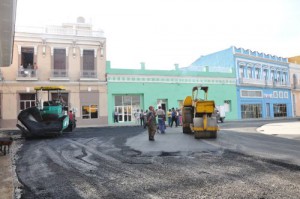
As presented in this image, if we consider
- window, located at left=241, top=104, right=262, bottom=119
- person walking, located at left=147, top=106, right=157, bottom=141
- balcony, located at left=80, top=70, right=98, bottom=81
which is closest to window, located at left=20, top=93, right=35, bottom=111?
balcony, located at left=80, top=70, right=98, bottom=81

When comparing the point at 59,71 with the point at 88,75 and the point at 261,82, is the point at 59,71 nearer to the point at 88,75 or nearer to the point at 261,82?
the point at 88,75

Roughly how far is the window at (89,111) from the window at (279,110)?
30.4 metres

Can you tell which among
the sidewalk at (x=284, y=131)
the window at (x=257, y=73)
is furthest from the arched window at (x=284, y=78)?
the sidewalk at (x=284, y=131)

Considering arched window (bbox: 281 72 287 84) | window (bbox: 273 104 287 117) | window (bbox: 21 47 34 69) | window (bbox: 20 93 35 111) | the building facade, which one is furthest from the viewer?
arched window (bbox: 281 72 287 84)

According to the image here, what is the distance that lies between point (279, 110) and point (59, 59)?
36.0 metres

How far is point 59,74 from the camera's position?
2738cm

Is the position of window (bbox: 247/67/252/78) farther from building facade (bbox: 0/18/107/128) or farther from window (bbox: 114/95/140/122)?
building facade (bbox: 0/18/107/128)

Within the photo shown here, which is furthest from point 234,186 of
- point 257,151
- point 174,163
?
point 257,151

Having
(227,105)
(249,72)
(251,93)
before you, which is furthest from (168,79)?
(249,72)

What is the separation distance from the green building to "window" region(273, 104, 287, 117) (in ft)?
37.8

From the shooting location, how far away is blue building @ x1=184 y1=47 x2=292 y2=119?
125 feet

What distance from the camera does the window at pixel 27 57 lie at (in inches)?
1048

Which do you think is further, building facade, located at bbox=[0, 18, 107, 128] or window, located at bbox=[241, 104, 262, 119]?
window, located at bbox=[241, 104, 262, 119]

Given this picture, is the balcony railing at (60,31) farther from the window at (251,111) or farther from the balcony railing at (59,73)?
the window at (251,111)
